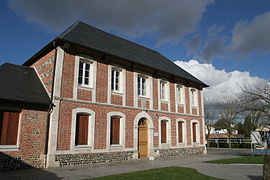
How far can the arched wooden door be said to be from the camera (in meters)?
14.3

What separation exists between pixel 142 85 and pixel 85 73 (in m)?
4.48

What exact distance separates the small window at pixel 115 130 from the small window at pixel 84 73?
260cm

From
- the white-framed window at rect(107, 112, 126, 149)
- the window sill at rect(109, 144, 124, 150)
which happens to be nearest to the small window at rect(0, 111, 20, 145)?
Result: the white-framed window at rect(107, 112, 126, 149)

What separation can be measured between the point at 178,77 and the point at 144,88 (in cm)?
355

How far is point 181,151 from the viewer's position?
663 inches

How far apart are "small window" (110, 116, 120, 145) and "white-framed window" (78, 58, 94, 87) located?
2.48 m

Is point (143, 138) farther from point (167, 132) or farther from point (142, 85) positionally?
point (142, 85)

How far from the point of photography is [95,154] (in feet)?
38.1

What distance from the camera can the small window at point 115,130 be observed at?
12.8m

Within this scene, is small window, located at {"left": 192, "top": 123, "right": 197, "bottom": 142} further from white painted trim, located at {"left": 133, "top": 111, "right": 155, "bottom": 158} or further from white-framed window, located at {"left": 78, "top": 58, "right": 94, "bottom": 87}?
white-framed window, located at {"left": 78, "top": 58, "right": 94, "bottom": 87}

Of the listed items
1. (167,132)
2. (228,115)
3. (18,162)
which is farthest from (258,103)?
Answer: (228,115)

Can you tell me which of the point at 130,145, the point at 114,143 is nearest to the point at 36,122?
the point at 114,143

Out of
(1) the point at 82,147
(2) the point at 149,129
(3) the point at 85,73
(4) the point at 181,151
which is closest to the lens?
(1) the point at 82,147

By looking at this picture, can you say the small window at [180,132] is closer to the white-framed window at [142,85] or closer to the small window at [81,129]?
the white-framed window at [142,85]
